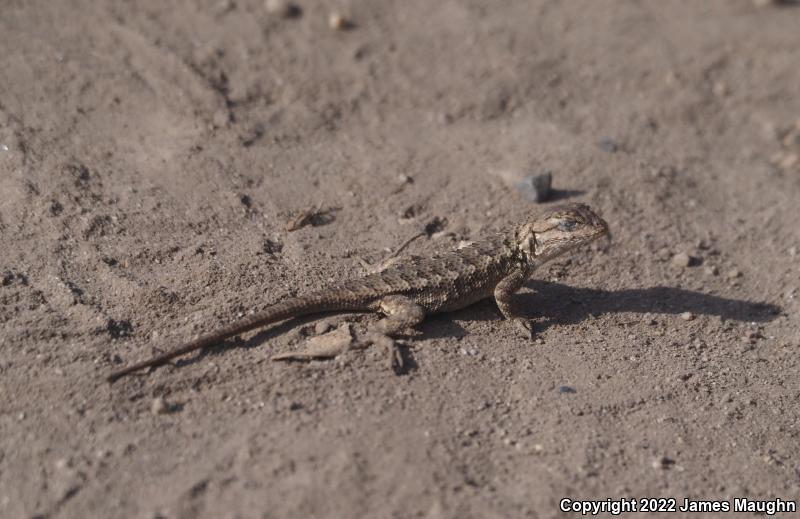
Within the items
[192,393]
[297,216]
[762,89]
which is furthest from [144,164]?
[762,89]

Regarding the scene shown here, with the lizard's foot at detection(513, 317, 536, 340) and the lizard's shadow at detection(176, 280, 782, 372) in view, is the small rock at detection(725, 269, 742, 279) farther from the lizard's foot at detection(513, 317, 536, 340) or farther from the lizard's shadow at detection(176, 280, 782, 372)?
the lizard's foot at detection(513, 317, 536, 340)

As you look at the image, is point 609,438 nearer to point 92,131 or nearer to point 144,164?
point 144,164

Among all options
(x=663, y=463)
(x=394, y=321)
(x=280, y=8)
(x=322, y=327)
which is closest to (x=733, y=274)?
(x=663, y=463)

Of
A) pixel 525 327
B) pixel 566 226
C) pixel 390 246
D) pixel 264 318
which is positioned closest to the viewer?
pixel 264 318

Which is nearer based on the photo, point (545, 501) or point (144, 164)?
point (545, 501)

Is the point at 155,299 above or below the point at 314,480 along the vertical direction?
above

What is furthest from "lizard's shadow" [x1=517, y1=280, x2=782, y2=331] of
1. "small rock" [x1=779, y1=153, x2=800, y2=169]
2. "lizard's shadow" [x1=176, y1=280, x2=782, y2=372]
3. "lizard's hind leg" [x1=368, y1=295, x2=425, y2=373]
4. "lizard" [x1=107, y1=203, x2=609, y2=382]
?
"small rock" [x1=779, y1=153, x2=800, y2=169]

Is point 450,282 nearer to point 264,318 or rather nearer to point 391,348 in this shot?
point 391,348

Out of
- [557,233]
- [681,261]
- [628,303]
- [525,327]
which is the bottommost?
[681,261]
